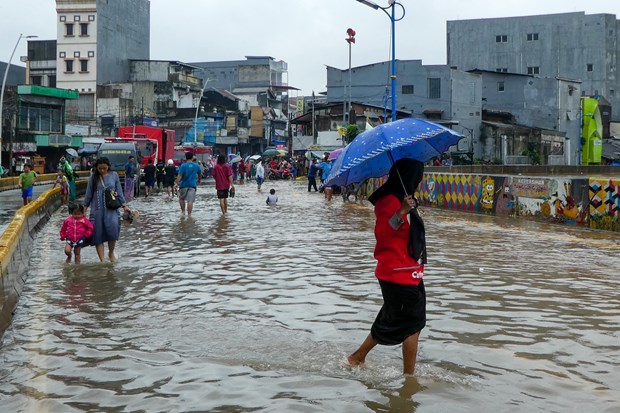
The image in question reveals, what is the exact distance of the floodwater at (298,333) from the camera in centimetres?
536

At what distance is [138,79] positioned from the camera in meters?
80.5

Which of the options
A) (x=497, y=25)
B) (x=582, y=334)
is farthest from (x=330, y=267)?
(x=497, y=25)

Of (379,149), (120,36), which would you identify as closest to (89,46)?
(120,36)

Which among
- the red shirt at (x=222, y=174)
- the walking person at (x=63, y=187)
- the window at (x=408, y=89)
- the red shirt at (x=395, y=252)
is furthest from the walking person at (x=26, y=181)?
the window at (x=408, y=89)

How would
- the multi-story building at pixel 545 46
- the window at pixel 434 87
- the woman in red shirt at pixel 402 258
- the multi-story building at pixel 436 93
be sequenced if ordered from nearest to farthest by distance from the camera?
the woman in red shirt at pixel 402 258 → the multi-story building at pixel 436 93 → the window at pixel 434 87 → the multi-story building at pixel 545 46

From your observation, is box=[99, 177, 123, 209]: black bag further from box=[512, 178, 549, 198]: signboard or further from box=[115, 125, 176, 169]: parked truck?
box=[115, 125, 176, 169]: parked truck

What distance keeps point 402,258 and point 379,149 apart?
840 mm

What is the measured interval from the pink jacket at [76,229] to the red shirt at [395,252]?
6.69m

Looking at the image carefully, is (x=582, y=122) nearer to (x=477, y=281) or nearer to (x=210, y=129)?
(x=210, y=129)

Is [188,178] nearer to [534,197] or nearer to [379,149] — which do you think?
[534,197]

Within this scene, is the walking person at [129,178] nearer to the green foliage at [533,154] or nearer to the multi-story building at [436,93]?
the multi-story building at [436,93]

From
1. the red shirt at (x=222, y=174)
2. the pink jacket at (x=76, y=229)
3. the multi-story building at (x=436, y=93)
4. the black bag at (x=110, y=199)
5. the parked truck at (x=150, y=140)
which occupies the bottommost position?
the pink jacket at (x=76, y=229)

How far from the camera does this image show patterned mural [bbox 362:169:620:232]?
1806 cm

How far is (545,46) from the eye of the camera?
77312 millimetres
